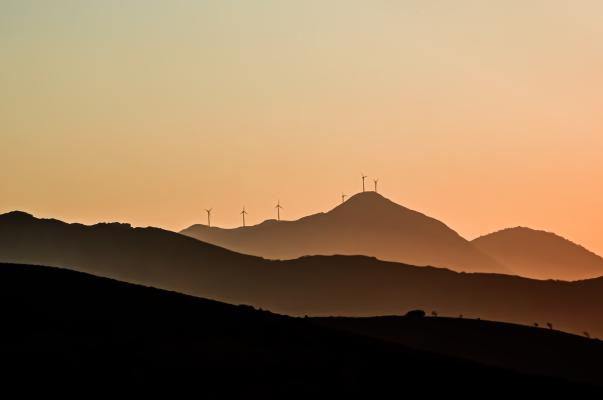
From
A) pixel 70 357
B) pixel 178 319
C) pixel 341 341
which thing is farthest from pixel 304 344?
pixel 70 357

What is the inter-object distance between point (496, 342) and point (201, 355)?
38.5 meters

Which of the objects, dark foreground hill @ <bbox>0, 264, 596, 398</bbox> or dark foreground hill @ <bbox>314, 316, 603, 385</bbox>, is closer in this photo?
dark foreground hill @ <bbox>0, 264, 596, 398</bbox>

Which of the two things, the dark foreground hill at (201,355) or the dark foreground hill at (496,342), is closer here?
the dark foreground hill at (201,355)

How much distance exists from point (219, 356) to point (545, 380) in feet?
50.1

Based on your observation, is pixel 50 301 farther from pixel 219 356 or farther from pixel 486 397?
pixel 486 397

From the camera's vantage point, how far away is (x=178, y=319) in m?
54.8

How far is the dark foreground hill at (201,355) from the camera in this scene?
146 ft

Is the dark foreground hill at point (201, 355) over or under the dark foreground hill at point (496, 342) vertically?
under

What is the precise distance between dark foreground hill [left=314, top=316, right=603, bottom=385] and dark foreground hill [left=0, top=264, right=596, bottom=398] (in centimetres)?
2018

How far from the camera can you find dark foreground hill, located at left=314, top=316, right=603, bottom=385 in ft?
248

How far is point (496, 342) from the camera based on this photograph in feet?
268

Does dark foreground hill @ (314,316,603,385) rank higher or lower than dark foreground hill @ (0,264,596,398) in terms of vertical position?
higher

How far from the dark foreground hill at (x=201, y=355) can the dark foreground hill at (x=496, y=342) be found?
20.2 m

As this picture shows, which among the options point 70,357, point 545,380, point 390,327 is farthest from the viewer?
point 390,327
